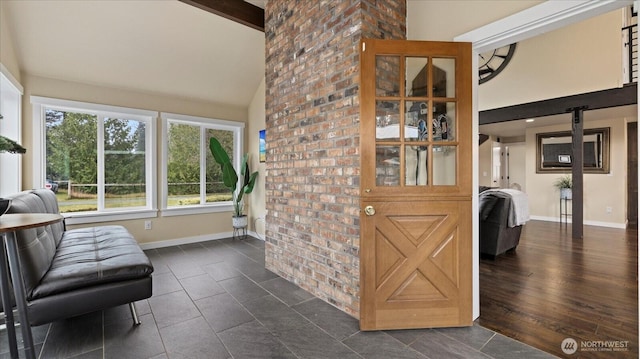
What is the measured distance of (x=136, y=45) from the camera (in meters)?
3.71

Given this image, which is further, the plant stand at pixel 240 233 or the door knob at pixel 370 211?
the plant stand at pixel 240 233

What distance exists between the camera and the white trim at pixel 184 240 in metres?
4.33

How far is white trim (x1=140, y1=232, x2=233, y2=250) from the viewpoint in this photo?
433cm

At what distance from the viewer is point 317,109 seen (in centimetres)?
260

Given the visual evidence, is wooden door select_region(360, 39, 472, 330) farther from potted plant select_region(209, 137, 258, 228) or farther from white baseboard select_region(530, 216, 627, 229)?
white baseboard select_region(530, 216, 627, 229)

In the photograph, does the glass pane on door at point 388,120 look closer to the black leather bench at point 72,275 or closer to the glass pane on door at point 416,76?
the glass pane on door at point 416,76

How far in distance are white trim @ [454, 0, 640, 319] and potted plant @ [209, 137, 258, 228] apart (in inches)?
144

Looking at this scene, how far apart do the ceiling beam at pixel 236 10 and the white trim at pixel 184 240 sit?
328cm

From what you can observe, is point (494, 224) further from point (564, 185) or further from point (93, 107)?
point (93, 107)

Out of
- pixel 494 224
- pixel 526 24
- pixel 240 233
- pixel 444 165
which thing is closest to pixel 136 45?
pixel 240 233

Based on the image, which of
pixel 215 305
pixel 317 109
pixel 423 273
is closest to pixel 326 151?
pixel 317 109

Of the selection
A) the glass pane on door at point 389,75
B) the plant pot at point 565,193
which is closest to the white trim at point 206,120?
the glass pane on door at point 389,75

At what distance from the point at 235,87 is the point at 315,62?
8.68 ft

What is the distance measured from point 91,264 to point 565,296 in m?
3.86
